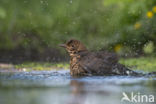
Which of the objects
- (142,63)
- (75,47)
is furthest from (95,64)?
(142,63)

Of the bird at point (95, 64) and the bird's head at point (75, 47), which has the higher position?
the bird's head at point (75, 47)

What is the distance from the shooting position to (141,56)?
1105 cm

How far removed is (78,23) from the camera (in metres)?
13.3

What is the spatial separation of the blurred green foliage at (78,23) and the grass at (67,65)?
91 cm

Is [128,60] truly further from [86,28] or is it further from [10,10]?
[10,10]

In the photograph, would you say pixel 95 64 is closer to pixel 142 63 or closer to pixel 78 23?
pixel 142 63

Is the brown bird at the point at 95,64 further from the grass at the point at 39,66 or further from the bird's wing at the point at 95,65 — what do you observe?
the grass at the point at 39,66

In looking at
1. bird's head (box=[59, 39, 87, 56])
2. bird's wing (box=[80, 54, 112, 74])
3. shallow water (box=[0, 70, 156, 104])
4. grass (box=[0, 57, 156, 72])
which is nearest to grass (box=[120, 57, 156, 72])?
grass (box=[0, 57, 156, 72])

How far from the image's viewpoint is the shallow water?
6.68 meters

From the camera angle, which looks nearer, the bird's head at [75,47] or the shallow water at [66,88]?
the shallow water at [66,88]

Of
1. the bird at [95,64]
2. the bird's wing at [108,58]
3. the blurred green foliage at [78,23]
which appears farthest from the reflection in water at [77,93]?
the blurred green foliage at [78,23]

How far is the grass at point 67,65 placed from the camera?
978 cm

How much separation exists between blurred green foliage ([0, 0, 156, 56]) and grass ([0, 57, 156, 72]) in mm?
905

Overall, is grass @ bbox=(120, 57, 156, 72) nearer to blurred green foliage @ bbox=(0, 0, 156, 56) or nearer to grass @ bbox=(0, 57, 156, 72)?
grass @ bbox=(0, 57, 156, 72)
